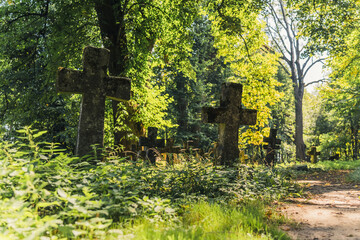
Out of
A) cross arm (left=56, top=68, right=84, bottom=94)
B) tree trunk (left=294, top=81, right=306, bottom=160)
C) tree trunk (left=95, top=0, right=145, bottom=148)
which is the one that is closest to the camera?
cross arm (left=56, top=68, right=84, bottom=94)

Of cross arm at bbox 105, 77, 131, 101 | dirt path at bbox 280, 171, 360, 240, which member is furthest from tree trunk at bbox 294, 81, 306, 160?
cross arm at bbox 105, 77, 131, 101

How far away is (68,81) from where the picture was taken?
18.4 feet

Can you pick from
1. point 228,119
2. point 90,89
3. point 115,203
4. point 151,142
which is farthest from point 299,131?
point 115,203

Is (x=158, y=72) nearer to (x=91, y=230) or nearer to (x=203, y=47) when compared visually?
(x=203, y=47)

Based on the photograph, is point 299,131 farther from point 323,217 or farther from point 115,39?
point 323,217

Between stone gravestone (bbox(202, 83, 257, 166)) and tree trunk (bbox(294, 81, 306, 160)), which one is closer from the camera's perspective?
stone gravestone (bbox(202, 83, 257, 166))

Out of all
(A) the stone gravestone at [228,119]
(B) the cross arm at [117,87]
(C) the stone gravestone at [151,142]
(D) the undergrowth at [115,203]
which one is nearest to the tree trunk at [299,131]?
(C) the stone gravestone at [151,142]

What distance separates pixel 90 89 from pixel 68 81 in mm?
418

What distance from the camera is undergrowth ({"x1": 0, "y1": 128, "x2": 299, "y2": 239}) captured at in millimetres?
2592

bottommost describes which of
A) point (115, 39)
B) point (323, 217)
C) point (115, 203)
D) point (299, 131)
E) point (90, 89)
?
point (323, 217)

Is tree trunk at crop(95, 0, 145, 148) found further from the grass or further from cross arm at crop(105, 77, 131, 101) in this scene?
the grass

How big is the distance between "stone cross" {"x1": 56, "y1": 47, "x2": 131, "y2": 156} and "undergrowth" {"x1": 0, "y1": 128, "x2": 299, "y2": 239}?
1395 millimetres

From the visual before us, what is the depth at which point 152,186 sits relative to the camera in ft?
15.1

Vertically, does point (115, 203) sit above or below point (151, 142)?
below
